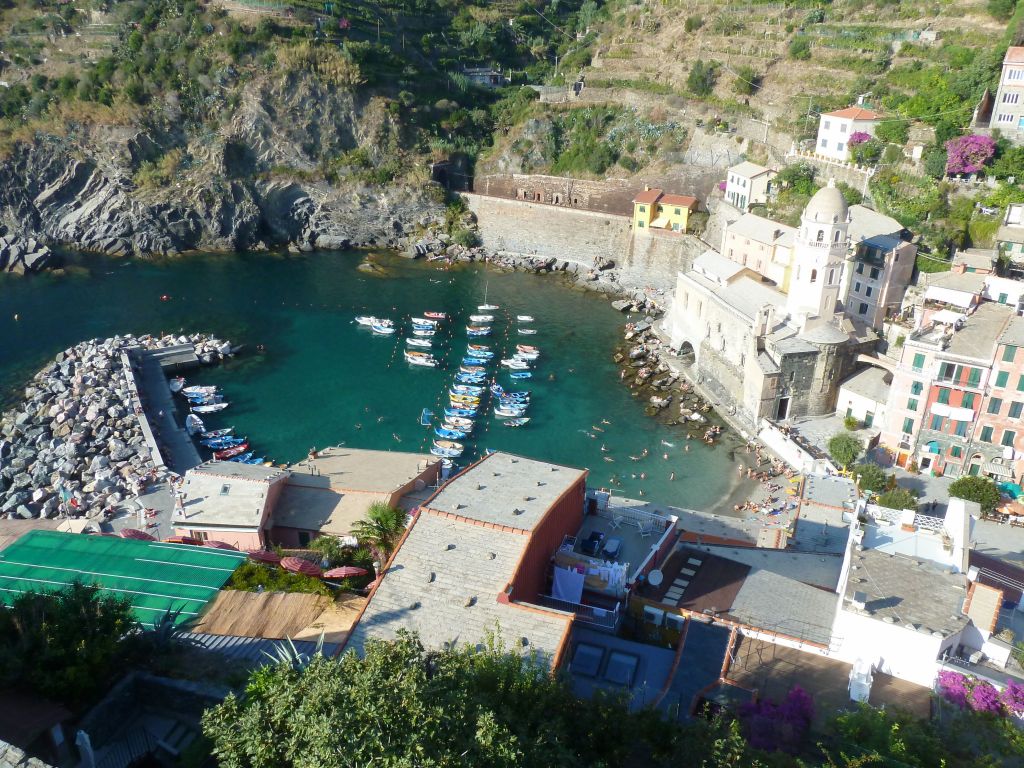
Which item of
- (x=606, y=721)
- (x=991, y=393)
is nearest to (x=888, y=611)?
(x=606, y=721)

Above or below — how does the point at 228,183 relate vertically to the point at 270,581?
above

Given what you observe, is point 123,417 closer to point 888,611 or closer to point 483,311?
point 483,311

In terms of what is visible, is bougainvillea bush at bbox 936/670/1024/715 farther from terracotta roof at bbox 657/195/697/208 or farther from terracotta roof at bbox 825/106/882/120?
terracotta roof at bbox 657/195/697/208

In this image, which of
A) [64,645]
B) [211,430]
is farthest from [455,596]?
[211,430]

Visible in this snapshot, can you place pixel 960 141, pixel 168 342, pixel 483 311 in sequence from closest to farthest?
pixel 960 141 < pixel 168 342 < pixel 483 311

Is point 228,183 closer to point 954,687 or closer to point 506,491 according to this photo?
point 506,491
